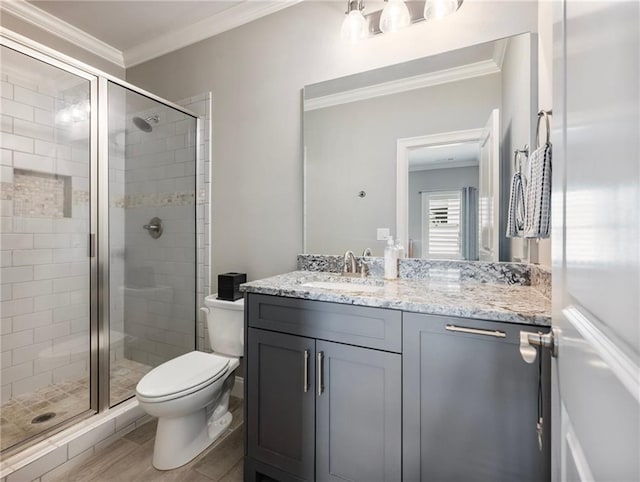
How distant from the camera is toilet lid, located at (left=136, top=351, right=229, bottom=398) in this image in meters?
1.42

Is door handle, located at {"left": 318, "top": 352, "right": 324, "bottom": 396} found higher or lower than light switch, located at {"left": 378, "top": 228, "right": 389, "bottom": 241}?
lower

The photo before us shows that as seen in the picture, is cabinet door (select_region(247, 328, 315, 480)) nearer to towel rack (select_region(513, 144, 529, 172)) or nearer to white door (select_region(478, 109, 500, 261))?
white door (select_region(478, 109, 500, 261))

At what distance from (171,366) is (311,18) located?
6.97 ft

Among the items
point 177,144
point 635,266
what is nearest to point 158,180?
point 177,144

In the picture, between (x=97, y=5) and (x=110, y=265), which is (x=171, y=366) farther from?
(x=97, y=5)

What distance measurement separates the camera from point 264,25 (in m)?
2.02

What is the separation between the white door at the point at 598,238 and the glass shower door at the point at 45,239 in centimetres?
223

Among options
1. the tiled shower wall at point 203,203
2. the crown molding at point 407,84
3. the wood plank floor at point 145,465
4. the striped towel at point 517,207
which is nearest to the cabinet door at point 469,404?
the striped towel at point 517,207

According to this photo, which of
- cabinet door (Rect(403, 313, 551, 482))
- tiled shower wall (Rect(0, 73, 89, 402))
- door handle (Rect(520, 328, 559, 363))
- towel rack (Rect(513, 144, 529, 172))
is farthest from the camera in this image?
tiled shower wall (Rect(0, 73, 89, 402))

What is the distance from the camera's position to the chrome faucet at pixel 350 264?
1739mm

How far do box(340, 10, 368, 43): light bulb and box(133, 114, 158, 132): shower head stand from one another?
1451mm

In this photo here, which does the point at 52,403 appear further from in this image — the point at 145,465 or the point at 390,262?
the point at 390,262

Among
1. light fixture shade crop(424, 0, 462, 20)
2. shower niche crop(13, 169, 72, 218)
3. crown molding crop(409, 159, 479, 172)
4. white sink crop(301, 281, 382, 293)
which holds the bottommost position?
white sink crop(301, 281, 382, 293)

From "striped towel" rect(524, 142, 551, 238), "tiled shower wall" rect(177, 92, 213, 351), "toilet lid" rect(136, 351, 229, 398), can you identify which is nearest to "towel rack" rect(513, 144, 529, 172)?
"striped towel" rect(524, 142, 551, 238)
